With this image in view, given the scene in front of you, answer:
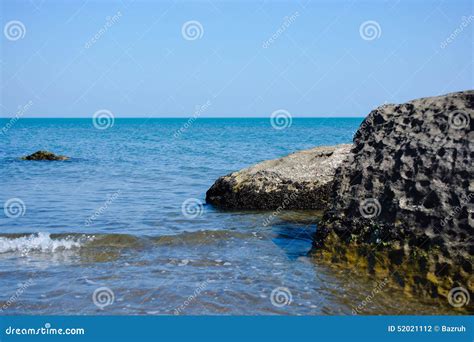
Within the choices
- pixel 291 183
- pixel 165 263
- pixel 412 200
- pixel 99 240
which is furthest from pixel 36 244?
pixel 412 200

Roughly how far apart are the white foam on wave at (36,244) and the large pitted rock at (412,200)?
4.62m

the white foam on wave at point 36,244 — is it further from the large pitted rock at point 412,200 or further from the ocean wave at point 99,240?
the large pitted rock at point 412,200

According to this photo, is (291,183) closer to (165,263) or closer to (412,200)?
(165,263)

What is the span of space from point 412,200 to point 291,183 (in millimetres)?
5050

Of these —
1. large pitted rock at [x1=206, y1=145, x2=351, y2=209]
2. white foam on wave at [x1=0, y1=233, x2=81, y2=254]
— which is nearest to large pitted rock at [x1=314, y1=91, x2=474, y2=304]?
large pitted rock at [x1=206, y1=145, x2=351, y2=209]

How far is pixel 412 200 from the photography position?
714 cm

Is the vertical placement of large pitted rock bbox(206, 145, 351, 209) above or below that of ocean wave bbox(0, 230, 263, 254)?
above

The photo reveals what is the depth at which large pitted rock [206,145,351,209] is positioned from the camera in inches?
471

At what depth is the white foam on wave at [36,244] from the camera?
9148 millimetres

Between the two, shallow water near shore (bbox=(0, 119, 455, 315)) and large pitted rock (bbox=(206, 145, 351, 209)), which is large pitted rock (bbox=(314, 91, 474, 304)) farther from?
large pitted rock (bbox=(206, 145, 351, 209))

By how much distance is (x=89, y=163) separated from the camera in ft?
86.6

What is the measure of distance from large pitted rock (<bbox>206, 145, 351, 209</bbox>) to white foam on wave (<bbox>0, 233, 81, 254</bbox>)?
4.41 meters

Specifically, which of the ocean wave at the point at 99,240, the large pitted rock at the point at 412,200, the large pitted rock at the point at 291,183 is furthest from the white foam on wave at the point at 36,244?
the large pitted rock at the point at 412,200

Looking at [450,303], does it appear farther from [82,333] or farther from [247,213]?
[247,213]
